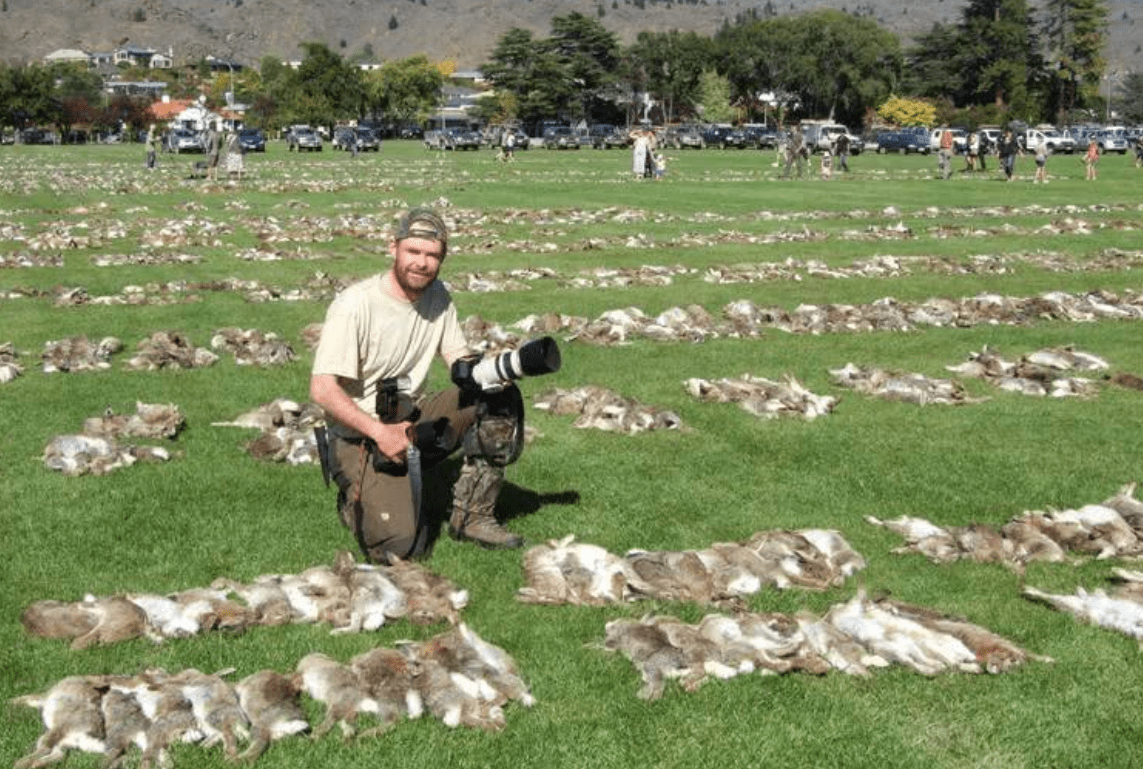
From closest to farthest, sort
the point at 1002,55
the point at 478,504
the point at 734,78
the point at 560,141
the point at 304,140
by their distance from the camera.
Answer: the point at 478,504
the point at 304,140
the point at 560,141
the point at 1002,55
the point at 734,78

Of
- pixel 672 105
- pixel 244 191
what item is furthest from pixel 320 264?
pixel 672 105

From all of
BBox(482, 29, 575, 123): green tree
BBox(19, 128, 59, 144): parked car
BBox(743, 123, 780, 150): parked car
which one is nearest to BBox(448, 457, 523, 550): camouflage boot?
BBox(743, 123, 780, 150): parked car

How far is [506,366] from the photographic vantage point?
318 inches

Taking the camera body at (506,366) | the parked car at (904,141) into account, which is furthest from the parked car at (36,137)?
the camera body at (506,366)

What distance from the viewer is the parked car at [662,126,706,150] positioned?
336ft

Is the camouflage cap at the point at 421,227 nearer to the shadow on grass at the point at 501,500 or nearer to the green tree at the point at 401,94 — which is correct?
the shadow on grass at the point at 501,500

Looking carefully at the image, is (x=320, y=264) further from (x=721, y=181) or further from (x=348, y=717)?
(x=721, y=181)

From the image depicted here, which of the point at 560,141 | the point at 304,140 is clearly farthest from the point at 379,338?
the point at 560,141

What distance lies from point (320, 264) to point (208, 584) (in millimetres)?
16786

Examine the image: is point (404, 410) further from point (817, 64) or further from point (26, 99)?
point (817, 64)

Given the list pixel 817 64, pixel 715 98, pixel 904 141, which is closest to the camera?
pixel 904 141

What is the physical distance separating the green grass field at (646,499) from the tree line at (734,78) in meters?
124

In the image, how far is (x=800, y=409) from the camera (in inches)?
488

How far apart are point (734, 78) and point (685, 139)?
8772 centimetres
